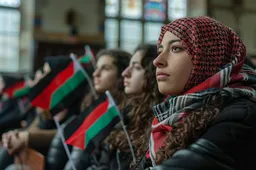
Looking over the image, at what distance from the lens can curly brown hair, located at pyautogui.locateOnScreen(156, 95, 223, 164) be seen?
1359 millimetres

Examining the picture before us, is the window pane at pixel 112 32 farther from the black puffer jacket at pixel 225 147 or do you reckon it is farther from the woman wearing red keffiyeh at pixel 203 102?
the black puffer jacket at pixel 225 147

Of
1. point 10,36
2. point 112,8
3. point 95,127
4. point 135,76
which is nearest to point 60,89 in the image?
point 95,127

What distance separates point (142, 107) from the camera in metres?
2.28

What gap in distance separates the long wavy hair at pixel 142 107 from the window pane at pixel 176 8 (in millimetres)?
11749

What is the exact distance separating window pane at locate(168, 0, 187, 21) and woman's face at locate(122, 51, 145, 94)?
38.4ft

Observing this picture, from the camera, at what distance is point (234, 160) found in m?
1.25

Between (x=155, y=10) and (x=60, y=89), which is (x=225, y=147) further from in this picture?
(x=155, y=10)

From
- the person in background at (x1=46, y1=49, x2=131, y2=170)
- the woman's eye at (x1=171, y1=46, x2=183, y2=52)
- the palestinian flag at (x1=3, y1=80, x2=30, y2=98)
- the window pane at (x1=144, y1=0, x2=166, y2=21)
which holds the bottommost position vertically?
the palestinian flag at (x1=3, y1=80, x2=30, y2=98)

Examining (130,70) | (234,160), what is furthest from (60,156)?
(234,160)

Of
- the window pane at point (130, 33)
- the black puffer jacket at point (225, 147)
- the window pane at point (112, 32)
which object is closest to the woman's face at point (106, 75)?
the black puffer jacket at point (225, 147)

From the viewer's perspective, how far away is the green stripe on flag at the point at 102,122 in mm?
2412

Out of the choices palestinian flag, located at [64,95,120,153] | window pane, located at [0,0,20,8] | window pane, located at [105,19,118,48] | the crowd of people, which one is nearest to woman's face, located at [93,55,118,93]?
palestinian flag, located at [64,95,120,153]

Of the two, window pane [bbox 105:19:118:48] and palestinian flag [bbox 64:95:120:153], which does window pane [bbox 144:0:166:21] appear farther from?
palestinian flag [bbox 64:95:120:153]

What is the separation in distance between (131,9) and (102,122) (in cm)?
1121
